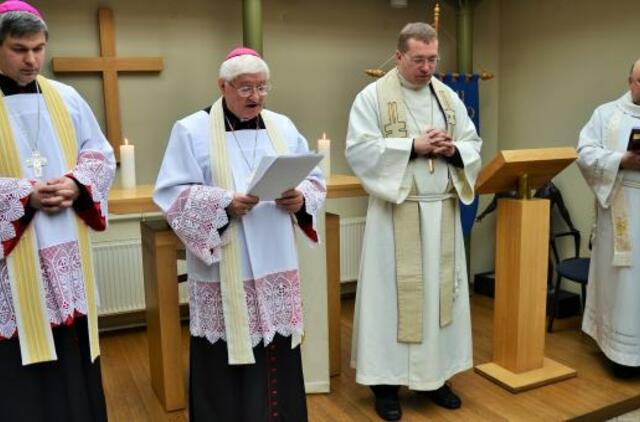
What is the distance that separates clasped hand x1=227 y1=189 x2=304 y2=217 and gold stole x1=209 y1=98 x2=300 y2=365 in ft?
0.31

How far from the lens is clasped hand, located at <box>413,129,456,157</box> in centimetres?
275

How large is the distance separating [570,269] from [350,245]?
5.16 ft

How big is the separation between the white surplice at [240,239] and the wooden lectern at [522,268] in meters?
1.30

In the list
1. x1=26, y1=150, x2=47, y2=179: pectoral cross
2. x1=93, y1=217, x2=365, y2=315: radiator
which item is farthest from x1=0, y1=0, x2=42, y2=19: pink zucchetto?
x1=93, y1=217, x2=365, y2=315: radiator

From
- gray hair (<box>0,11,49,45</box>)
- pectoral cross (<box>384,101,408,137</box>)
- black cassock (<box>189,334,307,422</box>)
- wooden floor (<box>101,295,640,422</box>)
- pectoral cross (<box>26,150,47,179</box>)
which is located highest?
gray hair (<box>0,11,49,45</box>)

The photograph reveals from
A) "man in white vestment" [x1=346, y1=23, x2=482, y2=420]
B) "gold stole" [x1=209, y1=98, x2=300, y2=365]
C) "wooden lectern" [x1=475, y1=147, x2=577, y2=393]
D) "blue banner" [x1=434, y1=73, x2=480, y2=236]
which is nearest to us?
"gold stole" [x1=209, y1=98, x2=300, y2=365]

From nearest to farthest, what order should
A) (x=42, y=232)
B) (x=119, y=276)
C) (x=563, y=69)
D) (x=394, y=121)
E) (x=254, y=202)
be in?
(x=42, y=232), (x=254, y=202), (x=394, y=121), (x=119, y=276), (x=563, y=69)

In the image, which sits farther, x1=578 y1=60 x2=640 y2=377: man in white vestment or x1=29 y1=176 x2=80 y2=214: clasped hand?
x1=578 y1=60 x2=640 y2=377: man in white vestment

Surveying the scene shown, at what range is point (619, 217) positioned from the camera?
10.7ft

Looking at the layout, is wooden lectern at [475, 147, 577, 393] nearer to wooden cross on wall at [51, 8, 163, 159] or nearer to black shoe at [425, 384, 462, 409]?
black shoe at [425, 384, 462, 409]

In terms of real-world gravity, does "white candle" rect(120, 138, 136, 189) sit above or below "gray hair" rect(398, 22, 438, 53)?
below

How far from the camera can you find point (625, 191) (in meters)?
3.26

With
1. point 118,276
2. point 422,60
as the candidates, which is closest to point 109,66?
point 118,276

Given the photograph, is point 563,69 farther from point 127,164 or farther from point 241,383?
point 241,383
